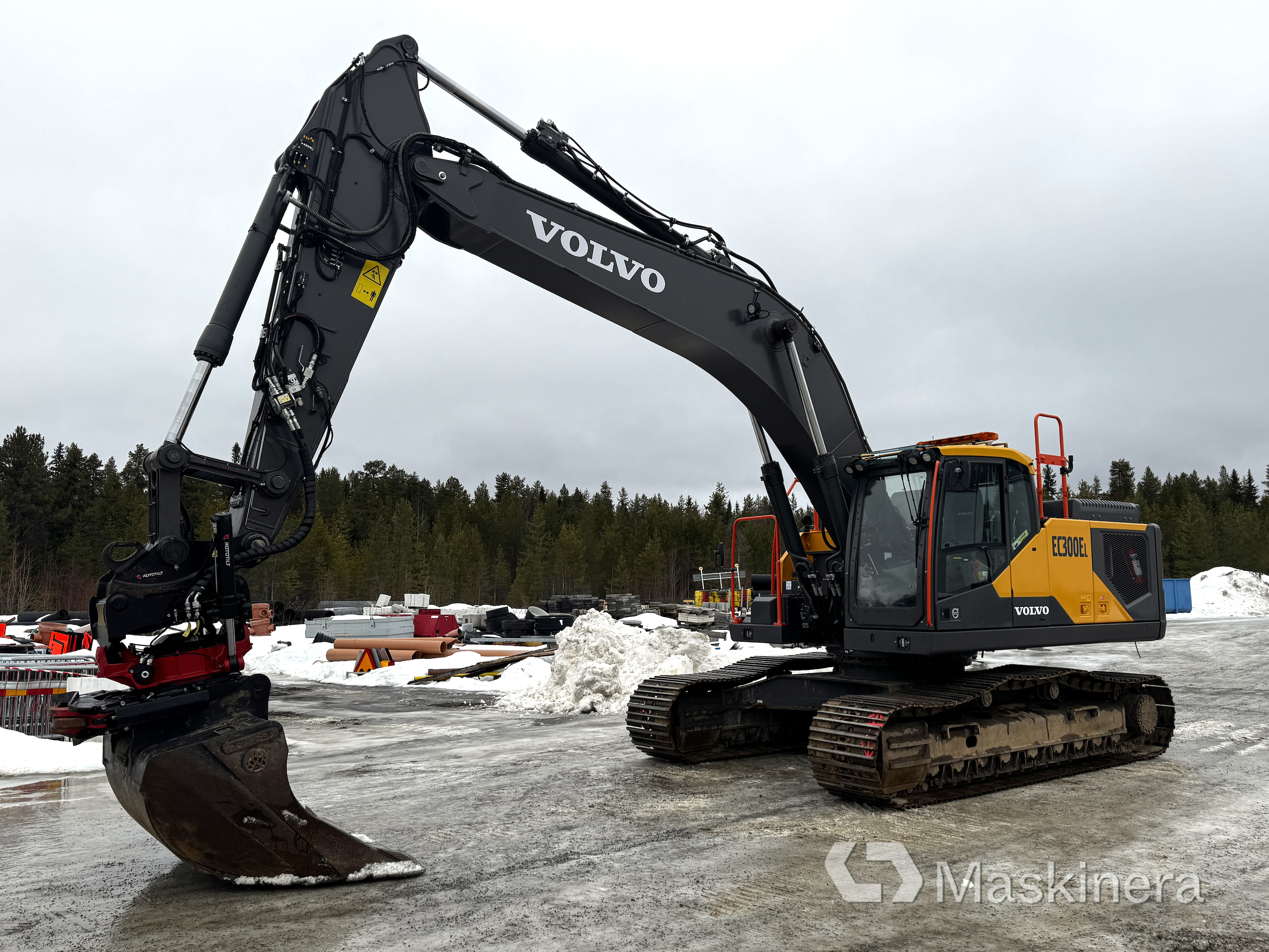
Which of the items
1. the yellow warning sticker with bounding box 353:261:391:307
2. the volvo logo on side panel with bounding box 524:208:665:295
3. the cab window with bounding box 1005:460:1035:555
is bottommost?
the cab window with bounding box 1005:460:1035:555

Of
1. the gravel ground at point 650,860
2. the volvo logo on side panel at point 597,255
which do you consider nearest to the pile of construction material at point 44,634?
the gravel ground at point 650,860

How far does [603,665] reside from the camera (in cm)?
1425

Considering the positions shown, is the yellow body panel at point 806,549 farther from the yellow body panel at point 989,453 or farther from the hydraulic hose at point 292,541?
the hydraulic hose at point 292,541

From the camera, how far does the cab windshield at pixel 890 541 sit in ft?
24.9

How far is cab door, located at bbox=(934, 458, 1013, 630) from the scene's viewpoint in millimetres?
7371

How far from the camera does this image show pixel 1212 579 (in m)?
37.8

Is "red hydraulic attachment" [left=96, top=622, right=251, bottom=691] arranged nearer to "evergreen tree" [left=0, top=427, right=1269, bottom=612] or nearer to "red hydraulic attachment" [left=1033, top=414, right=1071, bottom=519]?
"red hydraulic attachment" [left=1033, top=414, right=1071, bottom=519]

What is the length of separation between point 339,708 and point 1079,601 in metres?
11.1

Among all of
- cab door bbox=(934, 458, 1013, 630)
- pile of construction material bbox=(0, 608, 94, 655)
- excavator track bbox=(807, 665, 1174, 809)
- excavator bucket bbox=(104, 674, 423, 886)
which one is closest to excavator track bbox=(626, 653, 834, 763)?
excavator track bbox=(807, 665, 1174, 809)

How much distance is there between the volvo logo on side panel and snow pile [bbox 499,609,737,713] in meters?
7.42

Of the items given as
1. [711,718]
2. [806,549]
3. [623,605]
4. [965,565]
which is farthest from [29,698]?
[623,605]

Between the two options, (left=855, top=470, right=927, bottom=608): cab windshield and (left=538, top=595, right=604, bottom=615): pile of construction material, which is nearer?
(left=855, top=470, right=927, bottom=608): cab windshield

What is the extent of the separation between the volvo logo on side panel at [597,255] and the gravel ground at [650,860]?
13.8ft

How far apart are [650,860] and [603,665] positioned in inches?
344
